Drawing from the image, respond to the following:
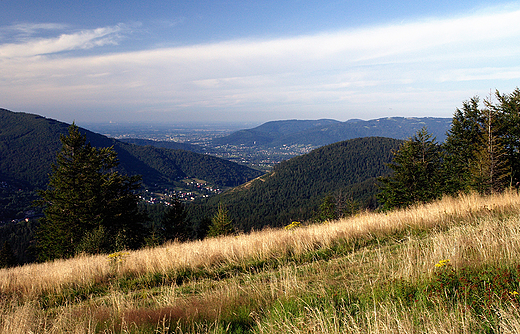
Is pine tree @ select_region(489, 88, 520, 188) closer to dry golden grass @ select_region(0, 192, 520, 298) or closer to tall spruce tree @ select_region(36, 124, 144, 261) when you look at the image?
dry golden grass @ select_region(0, 192, 520, 298)

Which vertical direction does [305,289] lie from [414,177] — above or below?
above

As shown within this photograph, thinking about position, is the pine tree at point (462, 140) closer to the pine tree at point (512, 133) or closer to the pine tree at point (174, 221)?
the pine tree at point (512, 133)

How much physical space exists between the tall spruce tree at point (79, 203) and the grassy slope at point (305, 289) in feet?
63.3

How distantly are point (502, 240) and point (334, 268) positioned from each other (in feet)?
8.44

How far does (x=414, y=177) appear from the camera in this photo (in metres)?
32.4

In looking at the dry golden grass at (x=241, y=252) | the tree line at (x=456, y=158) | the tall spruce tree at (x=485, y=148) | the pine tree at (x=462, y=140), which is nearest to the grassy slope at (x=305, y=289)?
the dry golden grass at (x=241, y=252)

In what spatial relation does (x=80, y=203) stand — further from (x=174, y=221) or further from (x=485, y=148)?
(x=485, y=148)

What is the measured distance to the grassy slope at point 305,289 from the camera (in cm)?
266

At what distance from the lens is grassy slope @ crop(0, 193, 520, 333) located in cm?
266

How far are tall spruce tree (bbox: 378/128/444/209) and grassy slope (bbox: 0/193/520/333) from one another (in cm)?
2749

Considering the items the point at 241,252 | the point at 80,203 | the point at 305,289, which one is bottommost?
the point at 80,203

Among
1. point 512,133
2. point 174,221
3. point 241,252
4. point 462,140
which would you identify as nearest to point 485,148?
point 512,133

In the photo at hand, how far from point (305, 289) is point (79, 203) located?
28.0 m

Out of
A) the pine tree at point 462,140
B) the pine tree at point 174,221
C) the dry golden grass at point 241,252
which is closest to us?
the dry golden grass at point 241,252
